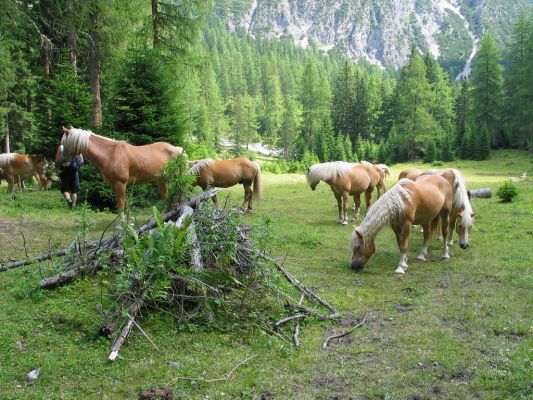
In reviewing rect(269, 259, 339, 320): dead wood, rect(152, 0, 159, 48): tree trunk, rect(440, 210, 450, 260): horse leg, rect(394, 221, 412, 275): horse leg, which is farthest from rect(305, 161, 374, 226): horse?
rect(152, 0, 159, 48): tree trunk

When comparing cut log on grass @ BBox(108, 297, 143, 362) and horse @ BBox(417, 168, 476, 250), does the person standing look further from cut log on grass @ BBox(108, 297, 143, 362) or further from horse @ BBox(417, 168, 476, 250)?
horse @ BBox(417, 168, 476, 250)

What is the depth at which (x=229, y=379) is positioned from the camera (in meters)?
4.55

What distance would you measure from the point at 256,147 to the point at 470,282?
294 ft

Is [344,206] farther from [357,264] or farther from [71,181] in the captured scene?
A: [71,181]

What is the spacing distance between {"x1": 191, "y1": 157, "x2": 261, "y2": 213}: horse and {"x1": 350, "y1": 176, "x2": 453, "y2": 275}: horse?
247 inches

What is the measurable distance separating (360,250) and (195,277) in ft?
13.2

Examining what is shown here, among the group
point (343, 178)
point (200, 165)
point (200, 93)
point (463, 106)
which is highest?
point (200, 93)

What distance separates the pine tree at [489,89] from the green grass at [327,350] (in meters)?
48.2

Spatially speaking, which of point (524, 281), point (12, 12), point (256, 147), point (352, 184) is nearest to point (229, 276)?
point (524, 281)

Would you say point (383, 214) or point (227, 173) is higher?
point (227, 173)

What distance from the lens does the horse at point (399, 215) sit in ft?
28.6

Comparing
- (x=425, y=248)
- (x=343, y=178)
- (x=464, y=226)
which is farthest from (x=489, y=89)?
(x=425, y=248)

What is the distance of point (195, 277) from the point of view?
594 centimetres

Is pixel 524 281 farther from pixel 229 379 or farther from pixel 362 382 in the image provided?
pixel 229 379
